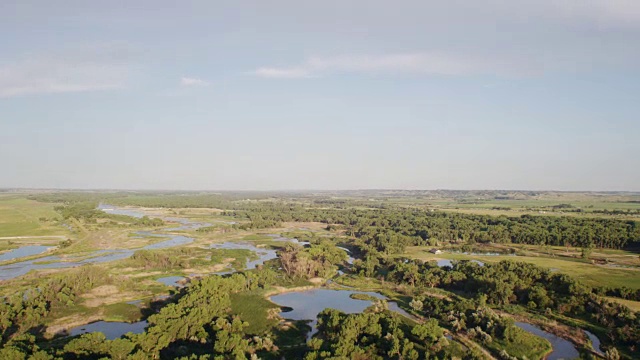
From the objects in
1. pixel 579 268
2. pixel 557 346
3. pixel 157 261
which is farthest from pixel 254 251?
pixel 557 346

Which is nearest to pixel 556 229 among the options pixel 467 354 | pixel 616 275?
pixel 616 275

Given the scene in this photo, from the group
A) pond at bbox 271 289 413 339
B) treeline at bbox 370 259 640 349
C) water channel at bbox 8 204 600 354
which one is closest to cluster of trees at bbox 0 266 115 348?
water channel at bbox 8 204 600 354

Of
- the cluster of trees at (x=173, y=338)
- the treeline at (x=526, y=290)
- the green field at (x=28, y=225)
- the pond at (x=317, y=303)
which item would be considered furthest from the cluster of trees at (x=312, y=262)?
the green field at (x=28, y=225)

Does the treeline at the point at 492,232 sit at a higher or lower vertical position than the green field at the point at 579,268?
higher

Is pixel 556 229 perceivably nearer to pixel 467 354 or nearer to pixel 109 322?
pixel 467 354

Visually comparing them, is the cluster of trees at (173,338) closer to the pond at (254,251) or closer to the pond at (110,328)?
the pond at (110,328)

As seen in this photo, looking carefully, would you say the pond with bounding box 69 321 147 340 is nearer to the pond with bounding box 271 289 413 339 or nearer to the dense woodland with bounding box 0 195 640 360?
the dense woodland with bounding box 0 195 640 360
